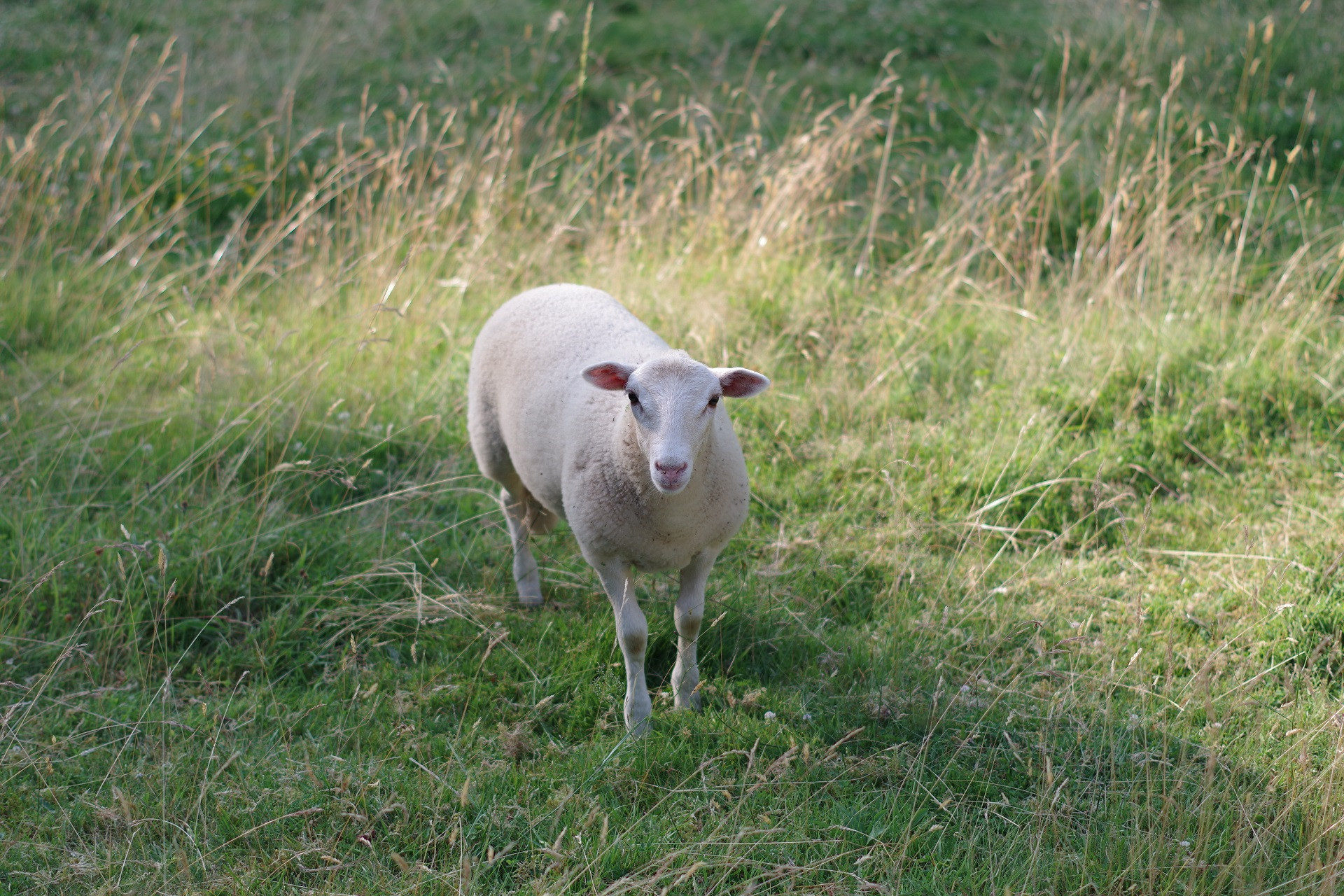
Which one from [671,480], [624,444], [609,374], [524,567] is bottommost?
[524,567]

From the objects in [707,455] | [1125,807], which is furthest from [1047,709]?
[707,455]

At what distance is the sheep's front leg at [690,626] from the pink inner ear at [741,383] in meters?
0.55

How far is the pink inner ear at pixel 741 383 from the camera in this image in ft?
9.58

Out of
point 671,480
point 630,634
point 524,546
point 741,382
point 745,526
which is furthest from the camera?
point 745,526

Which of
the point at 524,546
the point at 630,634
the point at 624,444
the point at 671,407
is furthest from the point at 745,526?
the point at 671,407

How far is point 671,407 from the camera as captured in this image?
271cm

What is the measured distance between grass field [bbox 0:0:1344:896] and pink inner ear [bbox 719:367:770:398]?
29.6 inches

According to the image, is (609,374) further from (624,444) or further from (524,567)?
(524,567)

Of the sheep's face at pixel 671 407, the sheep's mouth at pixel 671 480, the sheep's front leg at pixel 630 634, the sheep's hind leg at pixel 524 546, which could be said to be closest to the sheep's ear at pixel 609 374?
the sheep's face at pixel 671 407

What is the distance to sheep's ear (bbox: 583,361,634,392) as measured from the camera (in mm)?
2896

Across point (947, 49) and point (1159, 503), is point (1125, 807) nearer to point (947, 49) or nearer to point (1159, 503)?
point (1159, 503)

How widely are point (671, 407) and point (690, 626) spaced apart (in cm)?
83

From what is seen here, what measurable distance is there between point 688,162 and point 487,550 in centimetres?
268

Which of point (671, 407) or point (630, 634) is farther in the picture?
point (630, 634)
